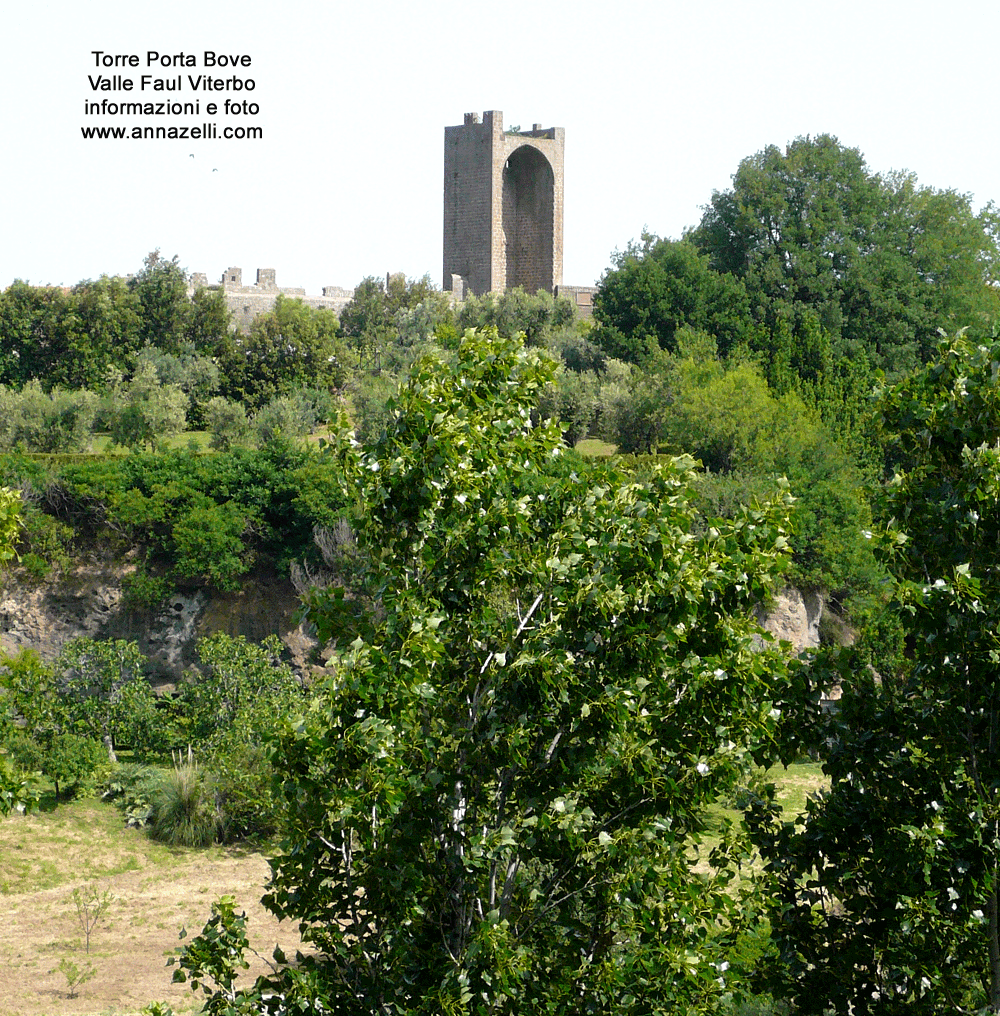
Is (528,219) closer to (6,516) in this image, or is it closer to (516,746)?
(6,516)

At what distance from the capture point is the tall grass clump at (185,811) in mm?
18266

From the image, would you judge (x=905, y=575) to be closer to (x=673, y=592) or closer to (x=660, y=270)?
(x=673, y=592)

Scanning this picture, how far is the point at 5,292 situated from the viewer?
5041 cm

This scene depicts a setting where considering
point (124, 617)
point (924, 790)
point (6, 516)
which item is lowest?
point (124, 617)

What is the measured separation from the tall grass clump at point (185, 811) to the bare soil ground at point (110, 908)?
24cm

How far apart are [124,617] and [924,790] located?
82.2 feet

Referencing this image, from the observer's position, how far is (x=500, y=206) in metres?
70.1

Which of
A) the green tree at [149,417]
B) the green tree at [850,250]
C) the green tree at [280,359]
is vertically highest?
the green tree at [850,250]

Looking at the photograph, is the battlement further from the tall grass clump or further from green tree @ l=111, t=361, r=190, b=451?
the tall grass clump

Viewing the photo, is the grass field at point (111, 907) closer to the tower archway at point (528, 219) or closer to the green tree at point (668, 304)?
the green tree at point (668, 304)

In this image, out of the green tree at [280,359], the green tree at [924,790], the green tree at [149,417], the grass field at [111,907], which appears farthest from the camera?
the green tree at [280,359]

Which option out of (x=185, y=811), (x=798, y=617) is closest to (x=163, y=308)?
(x=798, y=617)

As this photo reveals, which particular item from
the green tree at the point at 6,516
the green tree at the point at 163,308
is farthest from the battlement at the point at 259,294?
the green tree at the point at 6,516

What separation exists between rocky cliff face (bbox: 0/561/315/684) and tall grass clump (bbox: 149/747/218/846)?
9.08 m
